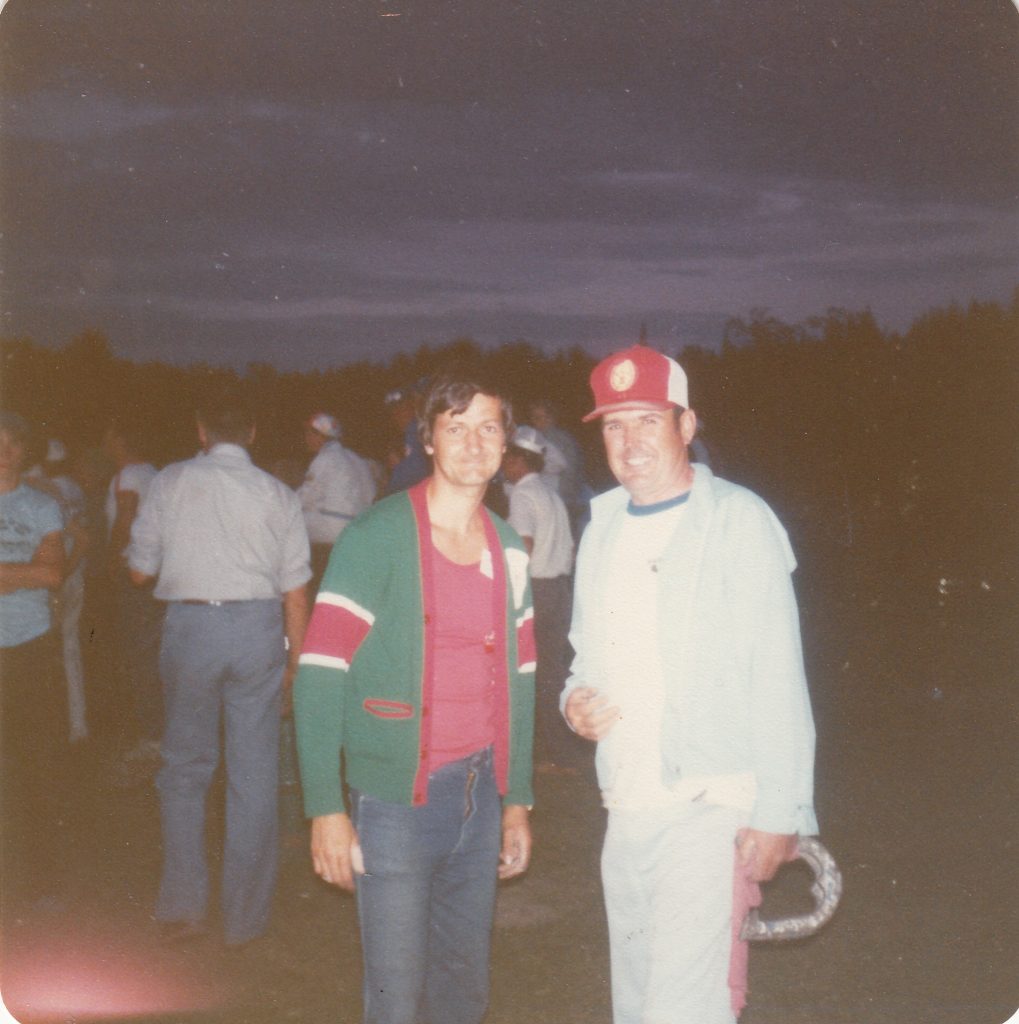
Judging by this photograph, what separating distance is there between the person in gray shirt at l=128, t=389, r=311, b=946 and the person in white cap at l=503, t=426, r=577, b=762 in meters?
2.39

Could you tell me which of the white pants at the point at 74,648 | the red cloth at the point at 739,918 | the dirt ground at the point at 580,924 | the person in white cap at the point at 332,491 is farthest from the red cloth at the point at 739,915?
the person in white cap at the point at 332,491

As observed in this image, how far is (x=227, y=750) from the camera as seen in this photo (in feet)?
15.4

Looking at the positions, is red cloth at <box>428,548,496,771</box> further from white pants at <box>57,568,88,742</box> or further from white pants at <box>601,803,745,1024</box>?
white pants at <box>57,568,88,742</box>

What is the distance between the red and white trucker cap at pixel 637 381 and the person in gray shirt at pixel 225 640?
6.63 feet

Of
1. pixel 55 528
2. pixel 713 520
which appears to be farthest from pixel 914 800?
pixel 55 528

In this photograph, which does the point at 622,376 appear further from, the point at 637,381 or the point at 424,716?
the point at 424,716

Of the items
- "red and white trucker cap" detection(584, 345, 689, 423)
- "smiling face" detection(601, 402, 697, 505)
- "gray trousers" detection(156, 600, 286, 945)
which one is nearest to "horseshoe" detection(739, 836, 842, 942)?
"smiling face" detection(601, 402, 697, 505)

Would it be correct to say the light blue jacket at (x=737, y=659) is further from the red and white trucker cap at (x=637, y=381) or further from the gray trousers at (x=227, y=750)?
the gray trousers at (x=227, y=750)

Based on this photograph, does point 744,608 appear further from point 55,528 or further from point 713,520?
point 55,528

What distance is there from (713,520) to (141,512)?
2745 millimetres

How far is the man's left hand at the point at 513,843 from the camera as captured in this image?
319 cm

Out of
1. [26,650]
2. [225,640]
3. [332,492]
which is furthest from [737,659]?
[332,492]

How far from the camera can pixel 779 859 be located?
2.78 metres

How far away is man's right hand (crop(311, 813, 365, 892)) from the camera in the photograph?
2.79 metres
